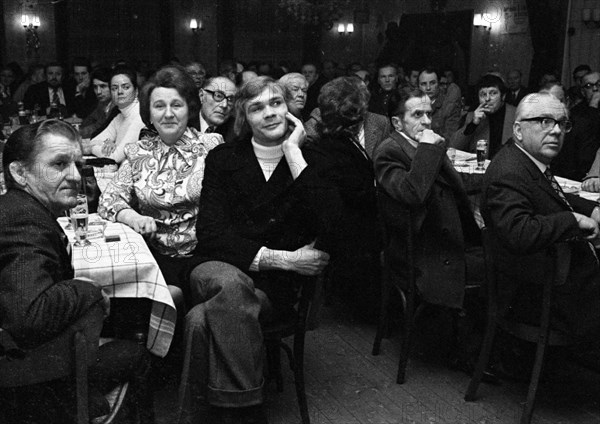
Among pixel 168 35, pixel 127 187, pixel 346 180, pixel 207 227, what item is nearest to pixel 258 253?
pixel 207 227

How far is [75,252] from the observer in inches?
115

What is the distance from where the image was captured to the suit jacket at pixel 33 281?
214 cm

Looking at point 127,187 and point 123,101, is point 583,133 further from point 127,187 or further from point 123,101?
point 127,187

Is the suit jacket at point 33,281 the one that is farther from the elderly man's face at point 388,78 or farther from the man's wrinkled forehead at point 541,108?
the elderly man's face at point 388,78

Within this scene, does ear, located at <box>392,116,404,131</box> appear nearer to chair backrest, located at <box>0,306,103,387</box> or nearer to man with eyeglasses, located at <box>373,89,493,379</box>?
man with eyeglasses, located at <box>373,89,493,379</box>

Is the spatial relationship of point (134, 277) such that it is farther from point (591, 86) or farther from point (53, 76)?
point (53, 76)

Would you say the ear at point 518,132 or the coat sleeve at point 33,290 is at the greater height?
the ear at point 518,132

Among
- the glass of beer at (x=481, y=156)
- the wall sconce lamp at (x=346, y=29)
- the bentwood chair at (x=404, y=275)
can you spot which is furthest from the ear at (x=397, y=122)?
the wall sconce lamp at (x=346, y=29)

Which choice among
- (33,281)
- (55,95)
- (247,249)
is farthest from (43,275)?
(55,95)

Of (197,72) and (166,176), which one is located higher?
(197,72)

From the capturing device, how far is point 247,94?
3.40 m

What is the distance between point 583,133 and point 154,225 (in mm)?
4383

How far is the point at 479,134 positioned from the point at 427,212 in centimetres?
292

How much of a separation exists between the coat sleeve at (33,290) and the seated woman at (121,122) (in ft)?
11.8
